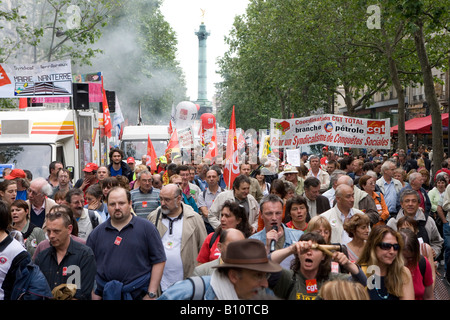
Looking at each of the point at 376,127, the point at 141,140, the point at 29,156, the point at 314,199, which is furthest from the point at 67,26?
the point at 314,199

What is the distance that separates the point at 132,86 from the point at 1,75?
115 feet

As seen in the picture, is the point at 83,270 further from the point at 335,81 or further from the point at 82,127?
the point at 335,81

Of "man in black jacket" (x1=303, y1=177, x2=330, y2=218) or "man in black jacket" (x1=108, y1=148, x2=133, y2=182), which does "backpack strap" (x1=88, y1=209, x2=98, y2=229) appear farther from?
"man in black jacket" (x1=108, y1=148, x2=133, y2=182)

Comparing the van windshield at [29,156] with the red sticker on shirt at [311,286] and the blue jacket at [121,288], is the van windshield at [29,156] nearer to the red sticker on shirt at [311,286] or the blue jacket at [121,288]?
the blue jacket at [121,288]

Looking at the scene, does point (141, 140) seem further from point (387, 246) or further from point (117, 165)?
point (387, 246)

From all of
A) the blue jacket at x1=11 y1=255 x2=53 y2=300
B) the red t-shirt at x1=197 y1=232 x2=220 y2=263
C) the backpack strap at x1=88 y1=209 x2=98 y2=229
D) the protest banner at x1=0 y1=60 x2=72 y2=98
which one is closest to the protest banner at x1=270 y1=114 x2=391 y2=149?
the protest banner at x1=0 y1=60 x2=72 y2=98

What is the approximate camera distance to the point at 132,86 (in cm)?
5059

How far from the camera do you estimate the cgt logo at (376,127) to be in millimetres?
17203

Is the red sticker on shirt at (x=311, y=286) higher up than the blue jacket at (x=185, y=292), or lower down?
lower down

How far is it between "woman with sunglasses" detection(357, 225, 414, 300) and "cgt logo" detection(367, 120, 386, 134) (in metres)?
12.2

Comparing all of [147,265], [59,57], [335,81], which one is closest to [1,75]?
[147,265]

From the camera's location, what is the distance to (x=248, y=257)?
3883 millimetres

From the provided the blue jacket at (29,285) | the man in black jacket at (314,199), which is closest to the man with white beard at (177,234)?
the blue jacket at (29,285)

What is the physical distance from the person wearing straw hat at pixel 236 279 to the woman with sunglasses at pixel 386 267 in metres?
1.48
